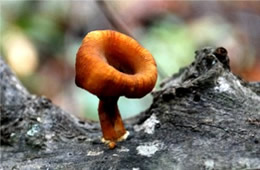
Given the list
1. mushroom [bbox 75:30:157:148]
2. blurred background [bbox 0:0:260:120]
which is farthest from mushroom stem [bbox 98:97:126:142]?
blurred background [bbox 0:0:260:120]

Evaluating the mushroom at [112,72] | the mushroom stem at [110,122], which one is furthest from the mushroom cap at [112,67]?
the mushroom stem at [110,122]

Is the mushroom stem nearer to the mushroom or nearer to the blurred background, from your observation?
the mushroom

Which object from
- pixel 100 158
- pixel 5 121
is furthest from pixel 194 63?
pixel 5 121

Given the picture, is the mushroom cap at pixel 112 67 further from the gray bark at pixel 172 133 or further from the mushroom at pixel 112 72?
the gray bark at pixel 172 133

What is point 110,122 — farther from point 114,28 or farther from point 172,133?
point 114,28

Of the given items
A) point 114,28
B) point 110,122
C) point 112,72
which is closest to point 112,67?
point 112,72
